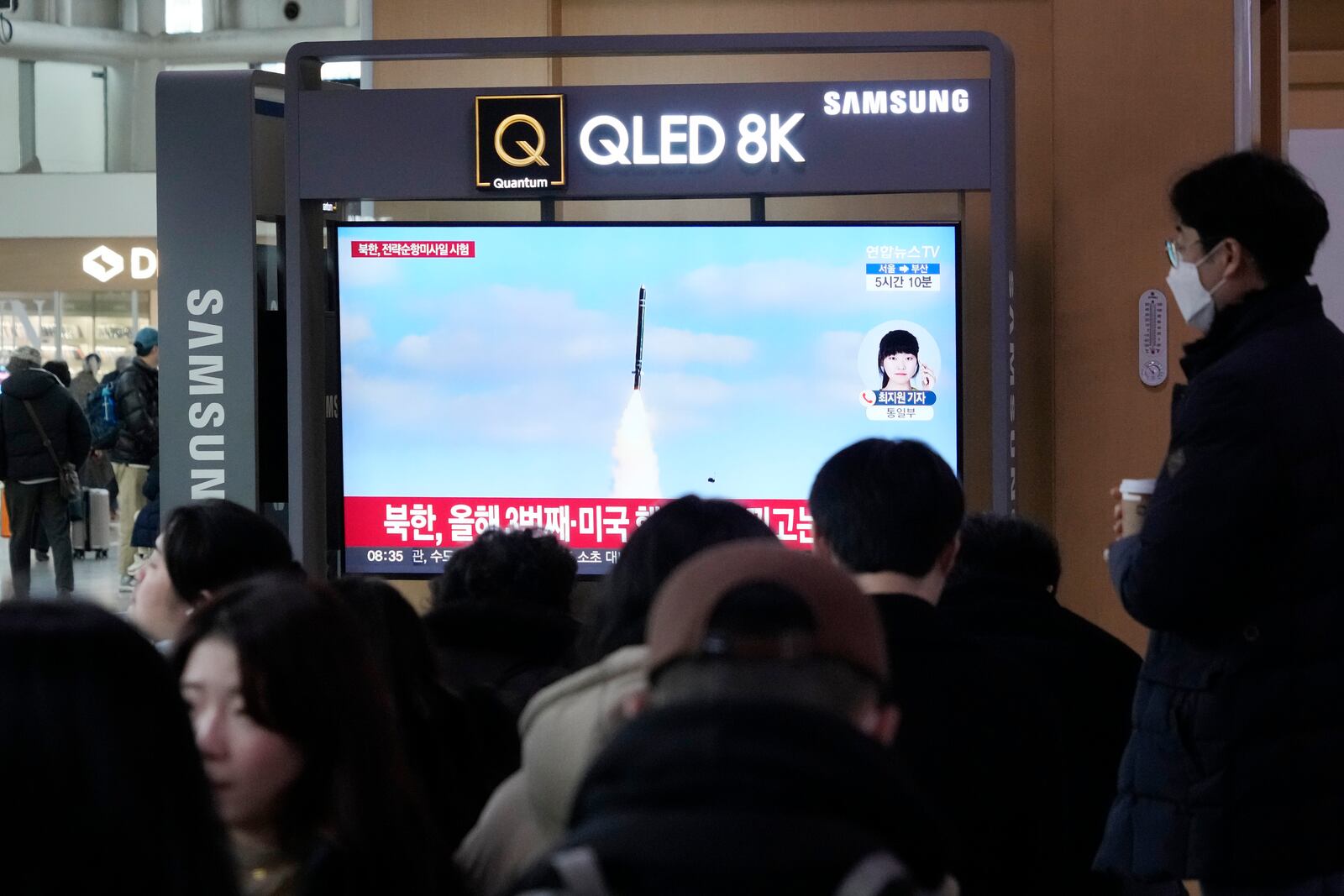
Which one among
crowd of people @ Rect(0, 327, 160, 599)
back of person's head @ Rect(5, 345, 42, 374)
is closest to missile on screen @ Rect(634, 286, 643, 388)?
crowd of people @ Rect(0, 327, 160, 599)

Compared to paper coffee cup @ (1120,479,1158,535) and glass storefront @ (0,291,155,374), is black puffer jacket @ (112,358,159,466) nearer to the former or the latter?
paper coffee cup @ (1120,479,1158,535)

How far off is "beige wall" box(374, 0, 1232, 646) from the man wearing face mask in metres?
3.09

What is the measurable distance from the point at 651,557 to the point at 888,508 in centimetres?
30

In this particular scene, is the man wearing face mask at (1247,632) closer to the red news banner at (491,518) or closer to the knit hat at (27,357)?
the red news banner at (491,518)

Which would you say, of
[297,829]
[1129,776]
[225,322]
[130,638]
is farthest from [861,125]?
[130,638]

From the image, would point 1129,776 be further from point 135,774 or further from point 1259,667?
point 135,774

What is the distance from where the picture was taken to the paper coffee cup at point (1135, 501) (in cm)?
250

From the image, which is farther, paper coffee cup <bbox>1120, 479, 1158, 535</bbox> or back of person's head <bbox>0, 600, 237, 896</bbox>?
paper coffee cup <bbox>1120, 479, 1158, 535</bbox>

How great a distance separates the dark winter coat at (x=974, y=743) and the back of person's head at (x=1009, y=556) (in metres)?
0.84

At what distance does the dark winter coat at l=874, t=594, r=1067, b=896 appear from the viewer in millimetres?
1732

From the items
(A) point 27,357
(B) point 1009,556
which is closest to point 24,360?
(A) point 27,357

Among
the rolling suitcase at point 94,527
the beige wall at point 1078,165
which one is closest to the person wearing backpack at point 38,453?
the rolling suitcase at point 94,527

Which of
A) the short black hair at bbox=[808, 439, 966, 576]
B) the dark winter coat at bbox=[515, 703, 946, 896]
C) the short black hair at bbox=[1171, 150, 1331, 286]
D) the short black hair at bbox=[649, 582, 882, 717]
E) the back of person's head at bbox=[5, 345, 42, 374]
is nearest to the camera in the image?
the dark winter coat at bbox=[515, 703, 946, 896]

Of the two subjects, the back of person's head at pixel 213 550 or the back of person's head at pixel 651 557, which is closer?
the back of person's head at pixel 651 557
